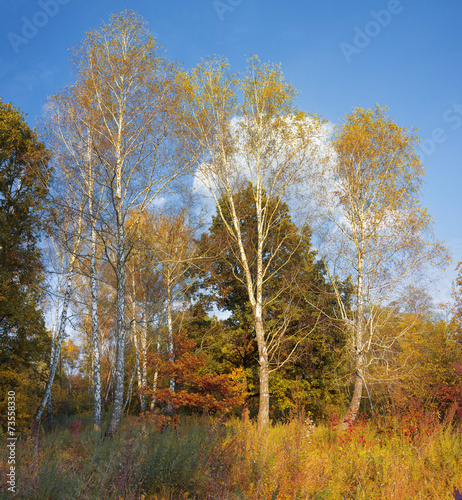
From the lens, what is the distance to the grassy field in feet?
11.4

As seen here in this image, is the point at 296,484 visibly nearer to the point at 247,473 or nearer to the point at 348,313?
the point at 247,473

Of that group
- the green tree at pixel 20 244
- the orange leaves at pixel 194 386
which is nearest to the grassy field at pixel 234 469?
the orange leaves at pixel 194 386

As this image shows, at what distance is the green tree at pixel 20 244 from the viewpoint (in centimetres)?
1100

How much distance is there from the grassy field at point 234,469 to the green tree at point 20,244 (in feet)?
19.3

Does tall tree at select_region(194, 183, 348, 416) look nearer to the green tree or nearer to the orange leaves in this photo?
the orange leaves

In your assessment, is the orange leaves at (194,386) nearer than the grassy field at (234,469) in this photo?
No

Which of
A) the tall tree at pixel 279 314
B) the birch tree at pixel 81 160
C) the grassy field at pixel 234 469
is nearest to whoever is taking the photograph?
the grassy field at pixel 234 469

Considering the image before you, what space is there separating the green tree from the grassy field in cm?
588

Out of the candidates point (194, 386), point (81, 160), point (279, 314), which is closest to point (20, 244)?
point (81, 160)

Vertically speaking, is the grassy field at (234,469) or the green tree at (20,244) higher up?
the green tree at (20,244)

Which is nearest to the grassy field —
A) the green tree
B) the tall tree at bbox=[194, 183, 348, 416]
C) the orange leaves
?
the orange leaves

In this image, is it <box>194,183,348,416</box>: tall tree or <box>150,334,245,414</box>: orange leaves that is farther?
<box>194,183,348,416</box>: tall tree

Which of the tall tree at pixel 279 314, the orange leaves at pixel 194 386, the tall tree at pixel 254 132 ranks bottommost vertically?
the orange leaves at pixel 194 386

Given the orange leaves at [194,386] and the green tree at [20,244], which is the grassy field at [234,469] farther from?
the green tree at [20,244]
